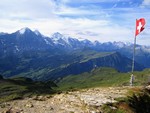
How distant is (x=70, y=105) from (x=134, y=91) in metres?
11.0

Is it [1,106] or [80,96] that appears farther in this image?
[80,96]

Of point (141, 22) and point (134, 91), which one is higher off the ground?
point (141, 22)

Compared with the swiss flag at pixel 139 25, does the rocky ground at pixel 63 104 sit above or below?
below

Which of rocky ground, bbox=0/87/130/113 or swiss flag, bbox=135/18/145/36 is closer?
rocky ground, bbox=0/87/130/113

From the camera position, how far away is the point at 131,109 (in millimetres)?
30703

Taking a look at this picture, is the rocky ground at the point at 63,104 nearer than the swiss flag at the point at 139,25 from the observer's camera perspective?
Yes

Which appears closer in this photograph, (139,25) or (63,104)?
(63,104)

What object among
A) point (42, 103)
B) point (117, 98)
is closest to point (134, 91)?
point (117, 98)

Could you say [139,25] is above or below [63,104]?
above

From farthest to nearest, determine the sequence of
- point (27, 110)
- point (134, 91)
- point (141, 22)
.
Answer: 1. point (141, 22)
2. point (134, 91)
3. point (27, 110)

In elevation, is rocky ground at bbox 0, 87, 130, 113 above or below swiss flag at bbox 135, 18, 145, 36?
below

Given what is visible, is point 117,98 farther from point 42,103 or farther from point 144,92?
point 42,103

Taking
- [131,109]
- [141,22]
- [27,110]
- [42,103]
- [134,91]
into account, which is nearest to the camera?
[27,110]

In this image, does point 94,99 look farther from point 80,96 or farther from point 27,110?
point 27,110
